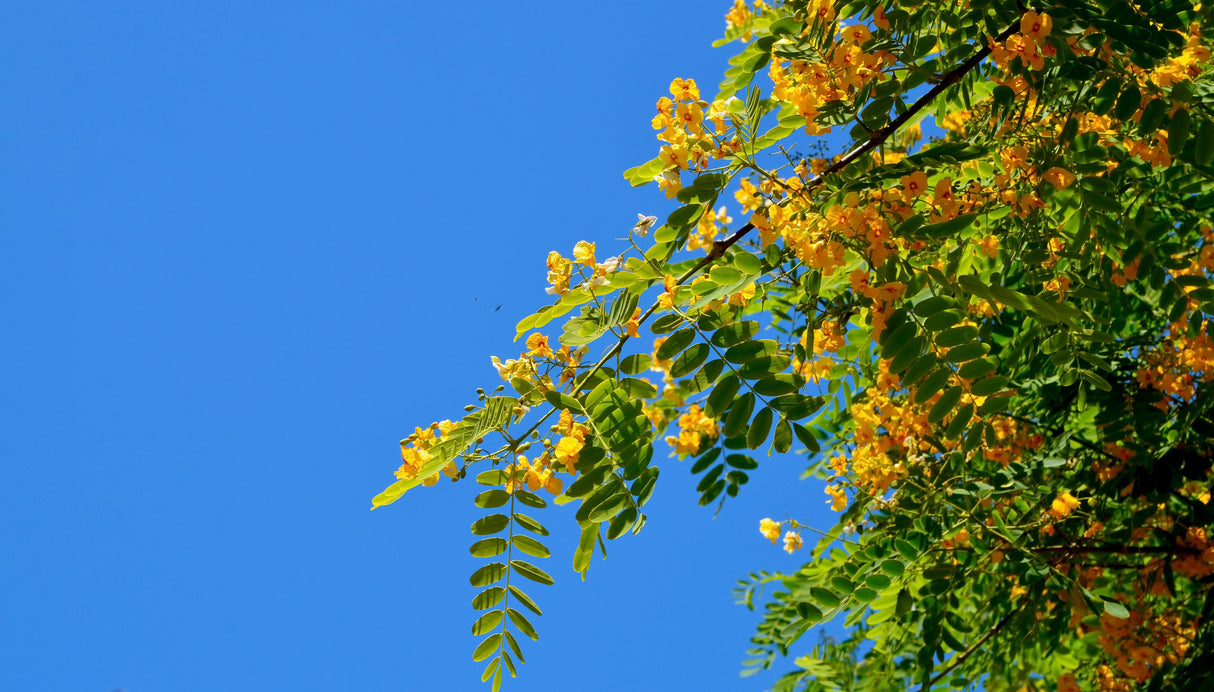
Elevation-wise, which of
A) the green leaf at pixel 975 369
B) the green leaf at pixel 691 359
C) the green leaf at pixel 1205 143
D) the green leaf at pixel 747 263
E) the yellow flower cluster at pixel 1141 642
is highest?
the green leaf at pixel 1205 143

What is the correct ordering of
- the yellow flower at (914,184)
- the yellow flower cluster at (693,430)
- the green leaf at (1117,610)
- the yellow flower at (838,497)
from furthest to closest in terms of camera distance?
the yellow flower at (838,497)
the yellow flower cluster at (693,430)
the green leaf at (1117,610)
the yellow flower at (914,184)

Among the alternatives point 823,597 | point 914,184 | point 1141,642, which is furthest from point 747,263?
point 1141,642

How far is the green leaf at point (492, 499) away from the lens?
7.13 feet

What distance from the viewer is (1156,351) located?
387 cm

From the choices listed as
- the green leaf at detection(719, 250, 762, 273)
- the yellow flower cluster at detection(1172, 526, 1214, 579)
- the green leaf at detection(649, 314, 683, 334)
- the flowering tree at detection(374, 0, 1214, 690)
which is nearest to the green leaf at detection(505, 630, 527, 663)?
the flowering tree at detection(374, 0, 1214, 690)

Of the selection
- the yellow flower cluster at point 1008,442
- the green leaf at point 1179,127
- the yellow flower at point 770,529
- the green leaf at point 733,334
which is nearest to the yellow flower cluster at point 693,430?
the yellow flower at point 770,529

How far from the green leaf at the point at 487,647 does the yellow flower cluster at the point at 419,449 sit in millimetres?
447

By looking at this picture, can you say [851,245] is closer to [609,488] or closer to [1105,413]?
[609,488]

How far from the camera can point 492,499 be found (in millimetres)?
2180

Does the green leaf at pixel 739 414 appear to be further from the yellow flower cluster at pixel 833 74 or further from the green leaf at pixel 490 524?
the yellow flower cluster at pixel 833 74

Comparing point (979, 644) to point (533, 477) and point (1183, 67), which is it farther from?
point (533, 477)

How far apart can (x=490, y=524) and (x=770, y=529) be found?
7.80ft

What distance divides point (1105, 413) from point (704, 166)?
2356 mm

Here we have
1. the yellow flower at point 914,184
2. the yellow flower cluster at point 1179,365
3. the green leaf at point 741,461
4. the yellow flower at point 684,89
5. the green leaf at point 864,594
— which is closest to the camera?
the yellow flower at point 684,89
